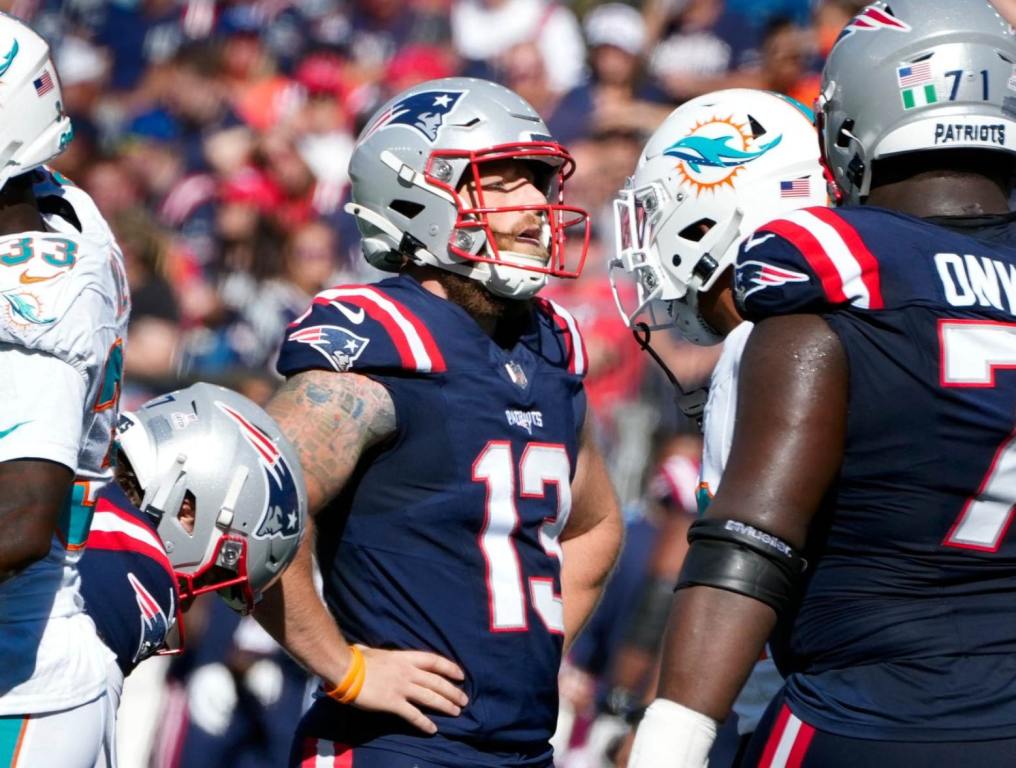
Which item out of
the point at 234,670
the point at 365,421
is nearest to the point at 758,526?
the point at 365,421

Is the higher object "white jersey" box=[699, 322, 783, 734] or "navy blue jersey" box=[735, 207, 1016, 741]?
"navy blue jersey" box=[735, 207, 1016, 741]

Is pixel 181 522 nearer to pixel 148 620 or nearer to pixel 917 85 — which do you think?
pixel 148 620

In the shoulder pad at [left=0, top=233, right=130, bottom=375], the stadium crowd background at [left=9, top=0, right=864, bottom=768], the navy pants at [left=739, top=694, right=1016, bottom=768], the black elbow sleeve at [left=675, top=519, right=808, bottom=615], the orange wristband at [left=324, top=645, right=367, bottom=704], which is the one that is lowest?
the stadium crowd background at [left=9, top=0, right=864, bottom=768]

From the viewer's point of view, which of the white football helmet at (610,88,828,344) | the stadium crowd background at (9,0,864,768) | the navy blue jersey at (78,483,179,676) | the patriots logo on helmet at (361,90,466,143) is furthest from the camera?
the stadium crowd background at (9,0,864,768)

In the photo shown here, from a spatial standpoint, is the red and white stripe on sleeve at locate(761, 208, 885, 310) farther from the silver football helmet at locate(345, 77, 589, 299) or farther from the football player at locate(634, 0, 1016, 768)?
the silver football helmet at locate(345, 77, 589, 299)

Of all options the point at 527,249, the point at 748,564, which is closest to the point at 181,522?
the point at 527,249

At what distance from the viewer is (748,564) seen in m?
2.30

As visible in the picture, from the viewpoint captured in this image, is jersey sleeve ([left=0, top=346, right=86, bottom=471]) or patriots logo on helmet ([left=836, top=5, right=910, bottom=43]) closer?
jersey sleeve ([left=0, top=346, right=86, bottom=471])

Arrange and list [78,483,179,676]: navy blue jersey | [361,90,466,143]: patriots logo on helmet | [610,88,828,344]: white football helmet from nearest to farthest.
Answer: [78,483,179,676]: navy blue jersey → [610,88,828,344]: white football helmet → [361,90,466,143]: patriots logo on helmet

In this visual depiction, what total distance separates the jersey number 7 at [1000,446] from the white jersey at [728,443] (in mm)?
694

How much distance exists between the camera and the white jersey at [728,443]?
10.4 feet

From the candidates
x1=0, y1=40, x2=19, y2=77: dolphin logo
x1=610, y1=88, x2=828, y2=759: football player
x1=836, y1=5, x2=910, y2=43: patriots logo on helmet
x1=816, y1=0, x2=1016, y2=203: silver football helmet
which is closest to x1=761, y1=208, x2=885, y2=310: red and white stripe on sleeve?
x1=816, y1=0, x2=1016, y2=203: silver football helmet

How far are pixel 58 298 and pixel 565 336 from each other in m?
1.59

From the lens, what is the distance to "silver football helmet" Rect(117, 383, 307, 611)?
3107 millimetres
